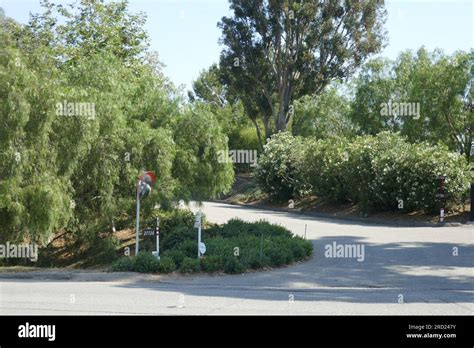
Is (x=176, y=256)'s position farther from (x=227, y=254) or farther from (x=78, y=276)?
(x=78, y=276)

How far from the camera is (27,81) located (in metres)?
18.0

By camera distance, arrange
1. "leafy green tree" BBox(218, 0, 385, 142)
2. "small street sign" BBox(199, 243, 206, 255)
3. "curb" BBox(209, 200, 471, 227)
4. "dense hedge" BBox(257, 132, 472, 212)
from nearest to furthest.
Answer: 1. "small street sign" BBox(199, 243, 206, 255)
2. "curb" BBox(209, 200, 471, 227)
3. "dense hedge" BBox(257, 132, 472, 212)
4. "leafy green tree" BBox(218, 0, 385, 142)

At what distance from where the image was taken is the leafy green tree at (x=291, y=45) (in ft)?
155

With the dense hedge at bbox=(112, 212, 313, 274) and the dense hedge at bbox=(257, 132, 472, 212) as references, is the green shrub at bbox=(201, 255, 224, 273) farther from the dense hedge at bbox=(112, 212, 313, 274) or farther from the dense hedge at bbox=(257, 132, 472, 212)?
the dense hedge at bbox=(257, 132, 472, 212)

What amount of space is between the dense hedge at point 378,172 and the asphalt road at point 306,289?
22.6ft

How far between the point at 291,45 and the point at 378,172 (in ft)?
64.0

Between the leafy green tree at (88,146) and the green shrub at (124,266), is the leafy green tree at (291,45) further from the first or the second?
the green shrub at (124,266)

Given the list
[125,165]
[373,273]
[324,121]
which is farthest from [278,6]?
[373,273]

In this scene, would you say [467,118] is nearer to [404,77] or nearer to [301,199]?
[404,77]

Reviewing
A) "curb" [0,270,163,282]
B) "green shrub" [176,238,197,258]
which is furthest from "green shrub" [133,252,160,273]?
"green shrub" [176,238,197,258]

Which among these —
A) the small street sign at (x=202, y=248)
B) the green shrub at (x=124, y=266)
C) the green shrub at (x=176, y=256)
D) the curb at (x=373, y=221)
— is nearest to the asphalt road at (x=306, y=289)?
the green shrub at (x=124, y=266)

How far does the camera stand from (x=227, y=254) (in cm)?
1684

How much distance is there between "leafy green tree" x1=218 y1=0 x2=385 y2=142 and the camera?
155 ft
